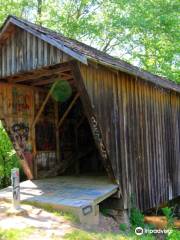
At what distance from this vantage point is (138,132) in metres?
10.5

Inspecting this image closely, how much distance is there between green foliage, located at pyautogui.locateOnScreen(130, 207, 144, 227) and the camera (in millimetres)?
9203

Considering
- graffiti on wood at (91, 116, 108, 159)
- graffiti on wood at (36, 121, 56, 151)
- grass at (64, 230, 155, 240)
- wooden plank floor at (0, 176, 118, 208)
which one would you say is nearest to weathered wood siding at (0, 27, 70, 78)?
graffiti on wood at (91, 116, 108, 159)

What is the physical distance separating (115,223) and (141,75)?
3812mm

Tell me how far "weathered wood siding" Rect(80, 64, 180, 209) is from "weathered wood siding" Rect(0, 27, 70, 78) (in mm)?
828

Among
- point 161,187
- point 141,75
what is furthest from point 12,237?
point 161,187

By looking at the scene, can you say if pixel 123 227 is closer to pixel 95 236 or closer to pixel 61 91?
pixel 95 236

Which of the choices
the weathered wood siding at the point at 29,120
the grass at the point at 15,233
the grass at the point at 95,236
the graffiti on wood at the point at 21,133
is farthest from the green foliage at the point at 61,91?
the grass at the point at 15,233

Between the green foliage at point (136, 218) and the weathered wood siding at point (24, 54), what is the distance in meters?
4.27

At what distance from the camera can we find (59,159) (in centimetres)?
1215

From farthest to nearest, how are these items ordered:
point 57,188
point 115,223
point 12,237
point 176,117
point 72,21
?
point 72,21
point 176,117
point 57,188
point 115,223
point 12,237

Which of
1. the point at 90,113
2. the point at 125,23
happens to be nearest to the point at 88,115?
the point at 90,113

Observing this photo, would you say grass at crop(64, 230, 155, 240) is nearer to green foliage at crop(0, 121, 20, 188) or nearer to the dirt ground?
the dirt ground

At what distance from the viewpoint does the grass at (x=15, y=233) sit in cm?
616

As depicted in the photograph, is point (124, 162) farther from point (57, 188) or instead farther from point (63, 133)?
point (63, 133)
